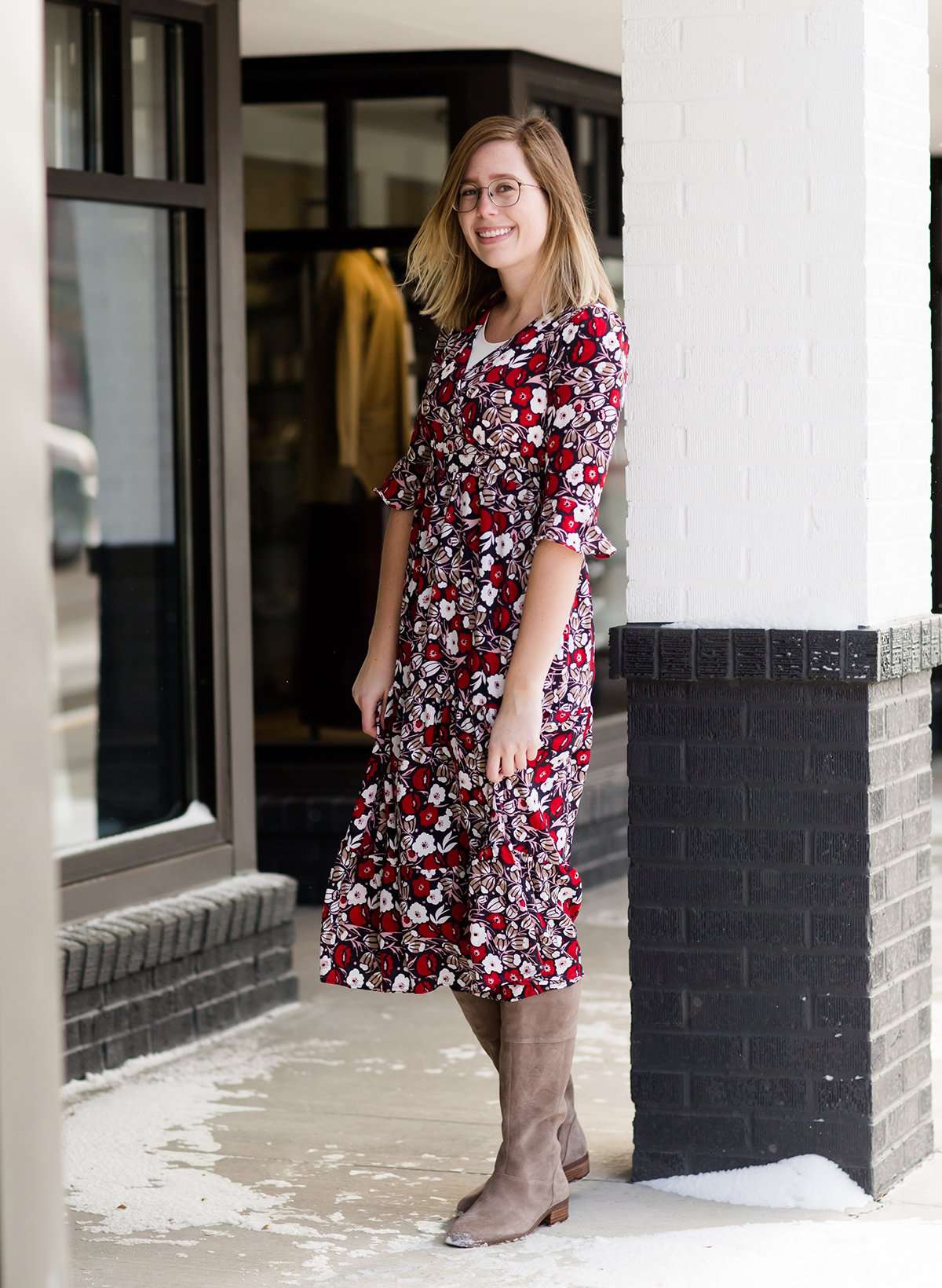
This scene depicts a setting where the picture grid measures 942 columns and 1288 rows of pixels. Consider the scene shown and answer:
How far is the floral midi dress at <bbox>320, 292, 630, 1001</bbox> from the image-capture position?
2963 mm

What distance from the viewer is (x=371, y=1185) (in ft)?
11.1

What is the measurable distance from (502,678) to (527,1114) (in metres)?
0.72

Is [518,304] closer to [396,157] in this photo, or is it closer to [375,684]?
[375,684]

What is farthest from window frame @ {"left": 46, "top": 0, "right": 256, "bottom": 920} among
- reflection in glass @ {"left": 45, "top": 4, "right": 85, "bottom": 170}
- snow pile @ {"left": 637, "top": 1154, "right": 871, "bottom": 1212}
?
snow pile @ {"left": 637, "top": 1154, "right": 871, "bottom": 1212}

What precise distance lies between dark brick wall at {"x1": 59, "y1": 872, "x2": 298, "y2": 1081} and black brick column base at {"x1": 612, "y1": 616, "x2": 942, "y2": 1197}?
1.43m

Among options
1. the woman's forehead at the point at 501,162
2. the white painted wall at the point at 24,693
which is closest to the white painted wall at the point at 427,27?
the woman's forehead at the point at 501,162

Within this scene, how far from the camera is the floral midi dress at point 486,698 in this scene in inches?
117

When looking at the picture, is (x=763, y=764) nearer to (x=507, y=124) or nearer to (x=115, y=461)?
(x=507, y=124)

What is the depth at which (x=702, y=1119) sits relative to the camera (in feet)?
10.6

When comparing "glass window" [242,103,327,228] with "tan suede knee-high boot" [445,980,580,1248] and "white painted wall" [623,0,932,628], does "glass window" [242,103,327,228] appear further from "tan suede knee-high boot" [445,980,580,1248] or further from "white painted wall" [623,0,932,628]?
"tan suede knee-high boot" [445,980,580,1248]

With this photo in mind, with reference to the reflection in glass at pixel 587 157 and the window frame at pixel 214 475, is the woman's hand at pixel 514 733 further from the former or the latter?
the reflection in glass at pixel 587 157

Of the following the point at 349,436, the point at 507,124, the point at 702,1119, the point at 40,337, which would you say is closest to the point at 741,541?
the point at 507,124

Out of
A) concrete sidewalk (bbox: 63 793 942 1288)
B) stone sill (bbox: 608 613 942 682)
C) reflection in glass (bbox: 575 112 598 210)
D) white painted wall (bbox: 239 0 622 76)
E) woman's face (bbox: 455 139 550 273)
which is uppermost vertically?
white painted wall (bbox: 239 0 622 76)

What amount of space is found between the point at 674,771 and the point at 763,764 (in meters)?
0.16
